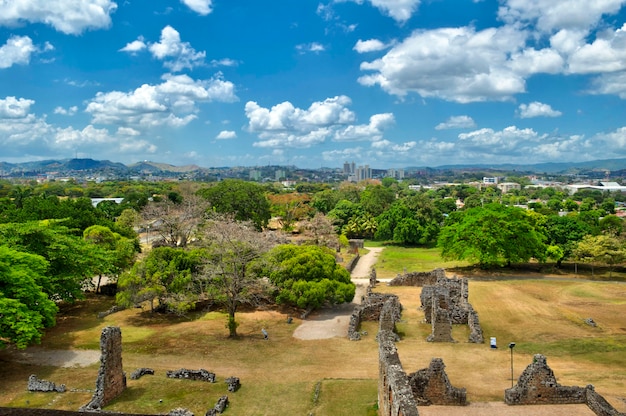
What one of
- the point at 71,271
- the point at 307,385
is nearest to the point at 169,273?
the point at 71,271

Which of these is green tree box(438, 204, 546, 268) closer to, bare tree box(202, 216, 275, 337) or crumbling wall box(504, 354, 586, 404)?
bare tree box(202, 216, 275, 337)

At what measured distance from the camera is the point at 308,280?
3209 centimetres

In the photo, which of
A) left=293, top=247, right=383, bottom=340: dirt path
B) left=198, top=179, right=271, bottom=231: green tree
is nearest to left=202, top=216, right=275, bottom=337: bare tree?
left=293, top=247, right=383, bottom=340: dirt path

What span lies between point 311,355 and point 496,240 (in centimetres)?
2705

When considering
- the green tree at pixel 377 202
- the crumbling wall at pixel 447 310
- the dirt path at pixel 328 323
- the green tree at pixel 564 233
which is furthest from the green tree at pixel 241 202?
the green tree at pixel 564 233

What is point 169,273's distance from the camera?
1222 inches

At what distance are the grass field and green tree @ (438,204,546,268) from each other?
8237 mm

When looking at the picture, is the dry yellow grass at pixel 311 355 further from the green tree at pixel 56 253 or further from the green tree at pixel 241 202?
the green tree at pixel 241 202

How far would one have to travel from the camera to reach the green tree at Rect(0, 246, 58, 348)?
68.9ft

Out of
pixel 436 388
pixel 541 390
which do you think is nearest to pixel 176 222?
pixel 436 388

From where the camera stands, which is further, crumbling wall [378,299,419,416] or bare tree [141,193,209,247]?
bare tree [141,193,209,247]

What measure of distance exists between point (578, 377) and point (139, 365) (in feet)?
69.4

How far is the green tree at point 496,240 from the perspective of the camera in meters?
43.7

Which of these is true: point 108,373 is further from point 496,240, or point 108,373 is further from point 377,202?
point 377,202
